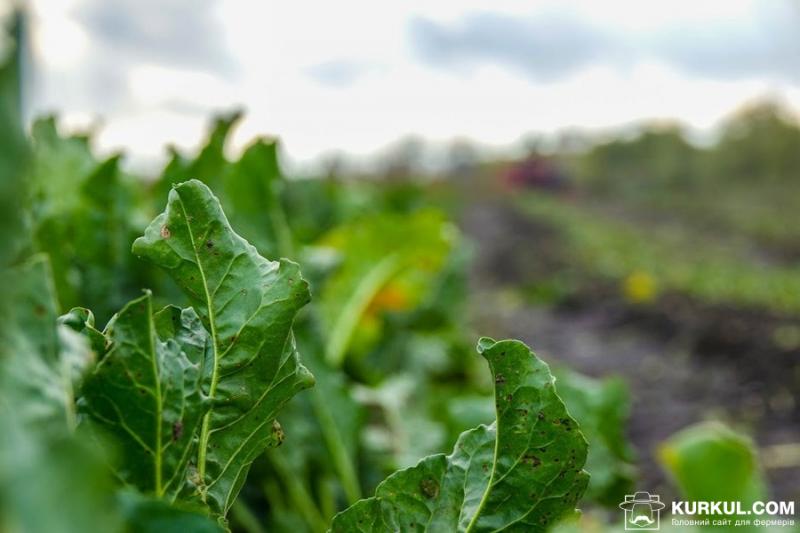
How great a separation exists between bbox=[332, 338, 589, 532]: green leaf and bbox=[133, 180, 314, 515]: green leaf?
0.34ft

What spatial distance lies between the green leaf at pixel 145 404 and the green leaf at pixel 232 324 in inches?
1.2

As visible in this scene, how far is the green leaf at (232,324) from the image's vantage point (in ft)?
2.21

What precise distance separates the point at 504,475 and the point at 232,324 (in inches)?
10.0

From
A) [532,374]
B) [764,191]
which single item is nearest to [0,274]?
[532,374]

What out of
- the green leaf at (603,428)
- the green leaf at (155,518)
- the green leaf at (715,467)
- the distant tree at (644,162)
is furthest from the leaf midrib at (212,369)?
the distant tree at (644,162)

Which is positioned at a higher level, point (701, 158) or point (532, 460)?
point (701, 158)

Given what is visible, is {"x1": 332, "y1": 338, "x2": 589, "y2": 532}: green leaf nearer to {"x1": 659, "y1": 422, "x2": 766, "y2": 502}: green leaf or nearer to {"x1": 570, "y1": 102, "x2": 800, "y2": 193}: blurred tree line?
{"x1": 659, "y1": 422, "x2": 766, "y2": 502}: green leaf

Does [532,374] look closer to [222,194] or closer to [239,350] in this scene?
[239,350]

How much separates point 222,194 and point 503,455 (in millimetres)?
1075

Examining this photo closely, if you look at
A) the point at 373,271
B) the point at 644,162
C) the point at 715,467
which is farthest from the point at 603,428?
the point at 644,162

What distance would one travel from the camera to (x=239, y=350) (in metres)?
0.69

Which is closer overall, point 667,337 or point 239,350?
point 239,350

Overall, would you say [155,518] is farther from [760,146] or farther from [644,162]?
[644,162]

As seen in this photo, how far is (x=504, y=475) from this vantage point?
0.70 metres
